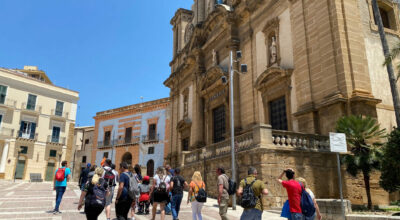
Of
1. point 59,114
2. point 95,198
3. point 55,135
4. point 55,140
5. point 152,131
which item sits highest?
point 59,114

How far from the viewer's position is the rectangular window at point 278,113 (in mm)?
15795

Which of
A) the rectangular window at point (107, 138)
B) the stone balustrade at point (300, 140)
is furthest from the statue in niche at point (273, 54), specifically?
the rectangular window at point (107, 138)

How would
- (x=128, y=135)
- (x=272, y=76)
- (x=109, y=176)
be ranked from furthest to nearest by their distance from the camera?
(x=128, y=135)
(x=272, y=76)
(x=109, y=176)

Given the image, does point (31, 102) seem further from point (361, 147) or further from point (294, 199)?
point (294, 199)

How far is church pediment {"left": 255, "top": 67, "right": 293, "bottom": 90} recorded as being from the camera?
15.4m

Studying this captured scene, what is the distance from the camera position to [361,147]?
402 inches

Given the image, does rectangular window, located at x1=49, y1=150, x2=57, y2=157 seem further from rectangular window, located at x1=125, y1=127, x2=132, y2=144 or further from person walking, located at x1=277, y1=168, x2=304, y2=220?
person walking, located at x1=277, y1=168, x2=304, y2=220

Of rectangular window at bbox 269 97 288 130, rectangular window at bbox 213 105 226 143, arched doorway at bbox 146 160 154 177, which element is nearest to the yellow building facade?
arched doorway at bbox 146 160 154 177

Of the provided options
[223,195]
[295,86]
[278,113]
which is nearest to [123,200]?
[223,195]

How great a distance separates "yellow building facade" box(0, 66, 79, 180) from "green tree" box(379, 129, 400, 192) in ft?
98.4

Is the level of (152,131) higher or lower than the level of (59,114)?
lower

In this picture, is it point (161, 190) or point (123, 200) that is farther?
point (161, 190)

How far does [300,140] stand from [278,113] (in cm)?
467

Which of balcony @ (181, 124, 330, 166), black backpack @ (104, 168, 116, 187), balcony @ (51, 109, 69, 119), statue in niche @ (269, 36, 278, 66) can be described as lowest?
black backpack @ (104, 168, 116, 187)
